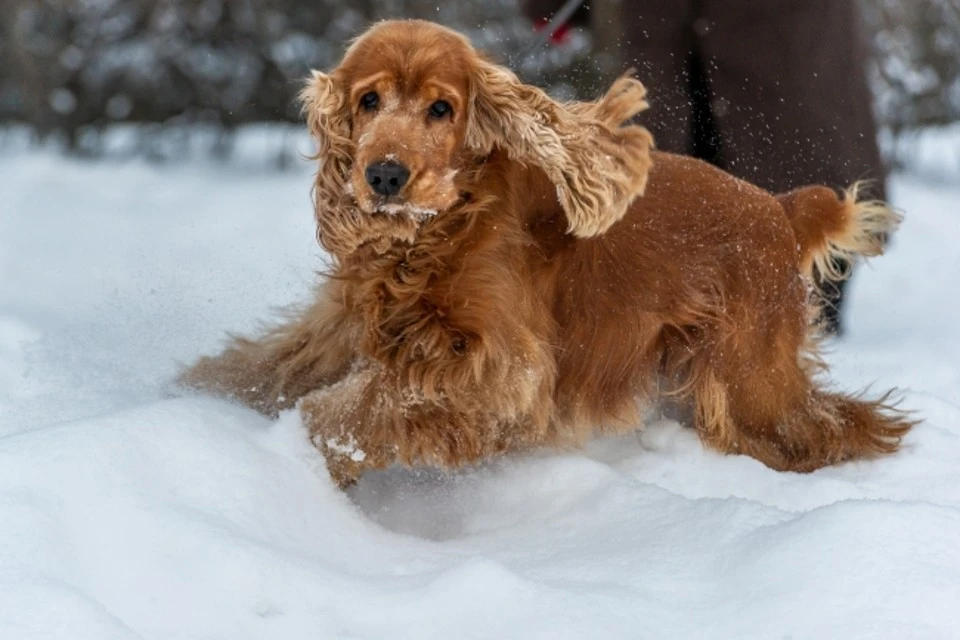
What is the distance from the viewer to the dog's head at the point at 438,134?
271cm

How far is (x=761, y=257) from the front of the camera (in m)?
3.23

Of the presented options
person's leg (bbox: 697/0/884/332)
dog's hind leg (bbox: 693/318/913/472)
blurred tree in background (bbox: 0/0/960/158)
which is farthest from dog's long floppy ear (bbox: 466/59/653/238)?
blurred tree in background (bbox: 0/0/960/158)

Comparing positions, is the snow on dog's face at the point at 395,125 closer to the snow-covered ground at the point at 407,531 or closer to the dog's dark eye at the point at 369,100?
the dog's dark eye at the point at 369,100

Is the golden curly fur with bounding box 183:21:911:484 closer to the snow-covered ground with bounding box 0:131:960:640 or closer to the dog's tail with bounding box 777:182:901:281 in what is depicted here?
the dog's tail with bounding box 777:182:901:281

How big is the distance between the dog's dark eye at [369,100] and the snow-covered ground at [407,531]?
74 cm

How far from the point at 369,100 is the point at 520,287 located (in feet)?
1.79

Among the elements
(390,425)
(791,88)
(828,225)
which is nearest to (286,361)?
(390,425)

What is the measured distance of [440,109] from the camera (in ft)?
9.05

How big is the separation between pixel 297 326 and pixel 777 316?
1.24m

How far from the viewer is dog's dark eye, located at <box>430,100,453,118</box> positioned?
2744 mm

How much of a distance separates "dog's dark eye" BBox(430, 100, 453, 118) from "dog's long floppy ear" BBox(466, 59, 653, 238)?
0.07m

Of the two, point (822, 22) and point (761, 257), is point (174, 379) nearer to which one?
point (761, 257)

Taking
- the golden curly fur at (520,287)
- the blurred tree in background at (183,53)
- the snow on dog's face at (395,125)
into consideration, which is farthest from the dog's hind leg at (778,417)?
the blurred tree in background at (183,53)

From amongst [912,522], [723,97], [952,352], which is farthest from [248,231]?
[912,522]
